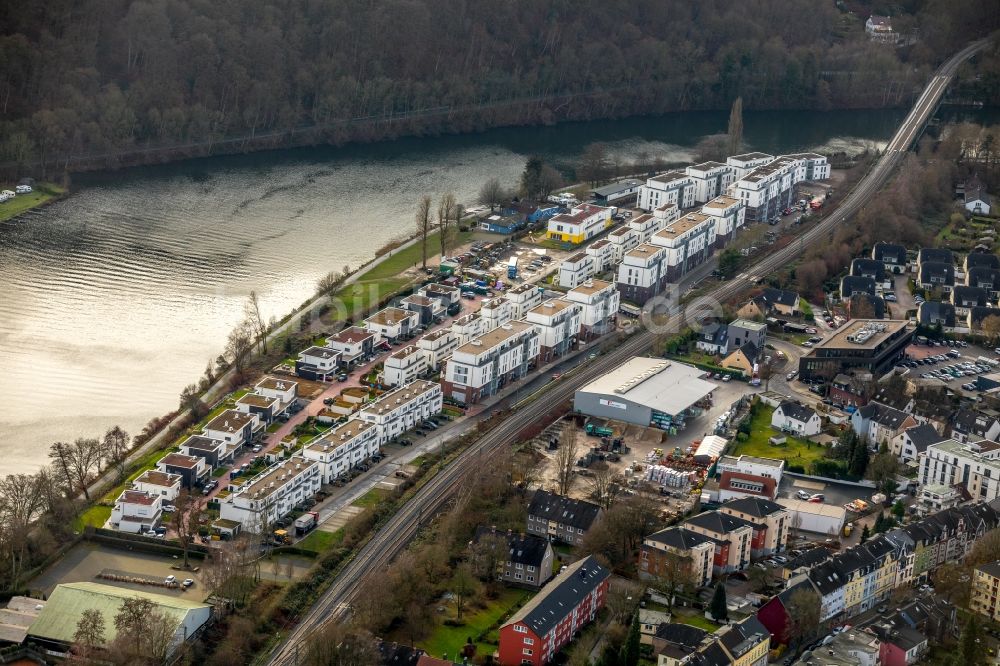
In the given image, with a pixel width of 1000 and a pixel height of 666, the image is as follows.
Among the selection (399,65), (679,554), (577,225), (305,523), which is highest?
(399,65)

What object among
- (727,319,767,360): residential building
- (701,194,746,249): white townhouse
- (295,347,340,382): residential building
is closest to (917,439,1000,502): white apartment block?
(727,319,767,360): residential building

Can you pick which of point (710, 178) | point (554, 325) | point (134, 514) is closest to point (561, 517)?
point (134, 514)

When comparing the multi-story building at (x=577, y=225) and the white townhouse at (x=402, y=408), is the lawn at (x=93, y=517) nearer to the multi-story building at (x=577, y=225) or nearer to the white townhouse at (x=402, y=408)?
the white townhouse at (x=402, y=408)

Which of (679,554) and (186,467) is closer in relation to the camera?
(679,554)

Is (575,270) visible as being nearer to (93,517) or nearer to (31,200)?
(93,517)

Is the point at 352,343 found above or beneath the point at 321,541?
above

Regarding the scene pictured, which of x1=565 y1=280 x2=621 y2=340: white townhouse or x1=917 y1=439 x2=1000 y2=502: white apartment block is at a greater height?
x1=565 y1=280 x2=621 y2=340: white townhouse

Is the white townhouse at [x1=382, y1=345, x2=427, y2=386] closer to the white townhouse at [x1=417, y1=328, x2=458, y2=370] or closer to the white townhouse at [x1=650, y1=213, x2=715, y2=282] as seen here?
the white townhouse at [x1=417, y1=328, x2=458, y2=370]

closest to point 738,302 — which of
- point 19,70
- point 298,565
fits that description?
point 298,565
